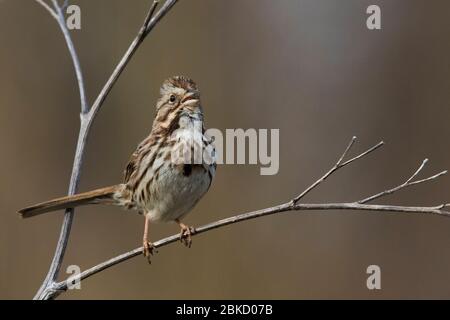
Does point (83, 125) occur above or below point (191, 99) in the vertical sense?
below

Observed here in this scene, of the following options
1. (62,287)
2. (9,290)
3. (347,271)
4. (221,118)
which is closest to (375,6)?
(221,118)

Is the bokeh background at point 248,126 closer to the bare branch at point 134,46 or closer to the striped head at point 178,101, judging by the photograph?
the striped head at point 178,101

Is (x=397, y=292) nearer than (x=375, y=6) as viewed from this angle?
Yes

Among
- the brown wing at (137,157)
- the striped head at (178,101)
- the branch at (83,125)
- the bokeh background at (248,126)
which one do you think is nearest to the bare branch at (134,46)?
the branch at (83,125)

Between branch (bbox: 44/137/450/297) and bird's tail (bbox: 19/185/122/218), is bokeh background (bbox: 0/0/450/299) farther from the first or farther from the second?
branch (bbox: 44/137/450/297)

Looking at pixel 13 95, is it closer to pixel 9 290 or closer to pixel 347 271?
pixel 9 290

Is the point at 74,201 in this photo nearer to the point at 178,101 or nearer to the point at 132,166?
the point at 132,166

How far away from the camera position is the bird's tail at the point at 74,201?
136 inches

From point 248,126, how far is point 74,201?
3069 millimetres

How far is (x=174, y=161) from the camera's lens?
3.62 meters

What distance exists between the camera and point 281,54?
22.1ft

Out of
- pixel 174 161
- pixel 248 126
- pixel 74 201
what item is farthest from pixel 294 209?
pixel 248 126

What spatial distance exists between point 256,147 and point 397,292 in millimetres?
2149

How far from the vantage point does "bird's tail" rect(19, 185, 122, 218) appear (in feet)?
11.3
